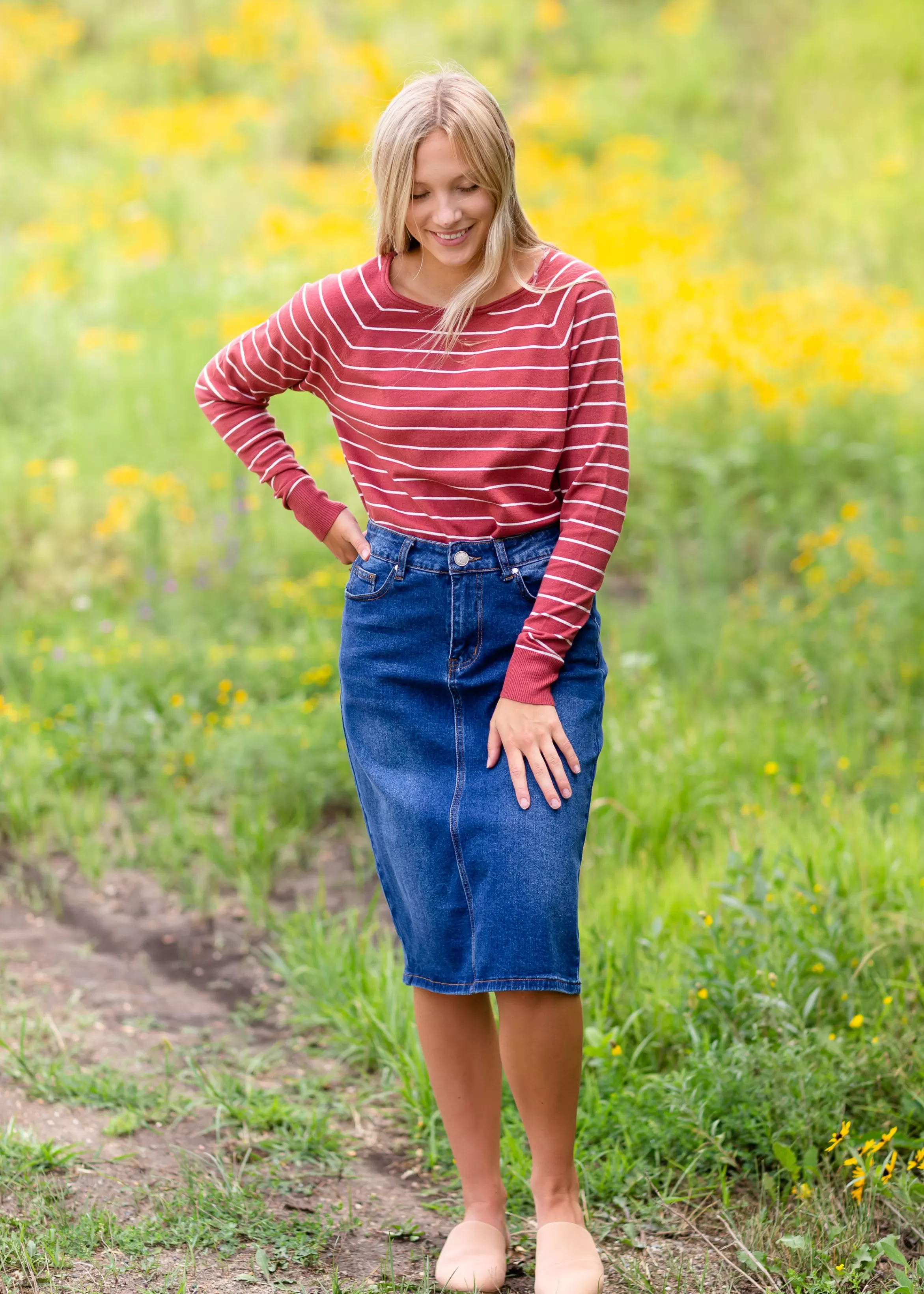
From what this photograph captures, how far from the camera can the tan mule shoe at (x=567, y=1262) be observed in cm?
207

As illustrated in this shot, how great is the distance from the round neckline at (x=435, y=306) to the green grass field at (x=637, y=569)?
73cm

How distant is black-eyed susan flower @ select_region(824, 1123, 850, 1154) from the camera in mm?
2256

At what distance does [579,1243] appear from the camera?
2127 millimetres

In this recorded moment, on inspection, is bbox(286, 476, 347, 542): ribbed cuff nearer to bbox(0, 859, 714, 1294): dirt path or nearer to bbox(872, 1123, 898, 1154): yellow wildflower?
bbox(0, 859, 714, 1294): dirt path

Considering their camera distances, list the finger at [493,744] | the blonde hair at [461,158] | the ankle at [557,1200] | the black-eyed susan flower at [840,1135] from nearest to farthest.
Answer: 1. the blonde hair at [461,158]
2. the finger at [493,744]
3. the ankle at [557,1200]
4. the black-eyed susan flower at [840,1135]

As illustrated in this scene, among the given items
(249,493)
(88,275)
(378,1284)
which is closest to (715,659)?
(249,493)

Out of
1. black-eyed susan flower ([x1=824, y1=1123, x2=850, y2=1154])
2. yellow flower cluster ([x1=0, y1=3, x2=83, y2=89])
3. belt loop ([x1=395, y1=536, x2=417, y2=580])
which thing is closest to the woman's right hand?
belt loop ([x1=395, y1=536, x2=417, y2=580])

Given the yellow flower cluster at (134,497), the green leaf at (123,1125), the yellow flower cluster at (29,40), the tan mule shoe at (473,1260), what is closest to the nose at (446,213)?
the tan mule shoe at (473,1260)

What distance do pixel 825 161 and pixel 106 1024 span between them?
847 centimetres

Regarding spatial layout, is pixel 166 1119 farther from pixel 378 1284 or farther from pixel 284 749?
pixel 284 749

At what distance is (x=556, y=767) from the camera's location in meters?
2.00

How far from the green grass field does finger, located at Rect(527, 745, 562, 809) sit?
84cm

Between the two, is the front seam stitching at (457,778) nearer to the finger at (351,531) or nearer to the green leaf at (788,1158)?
the finger at (351,531)

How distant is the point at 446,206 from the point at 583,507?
49cm
